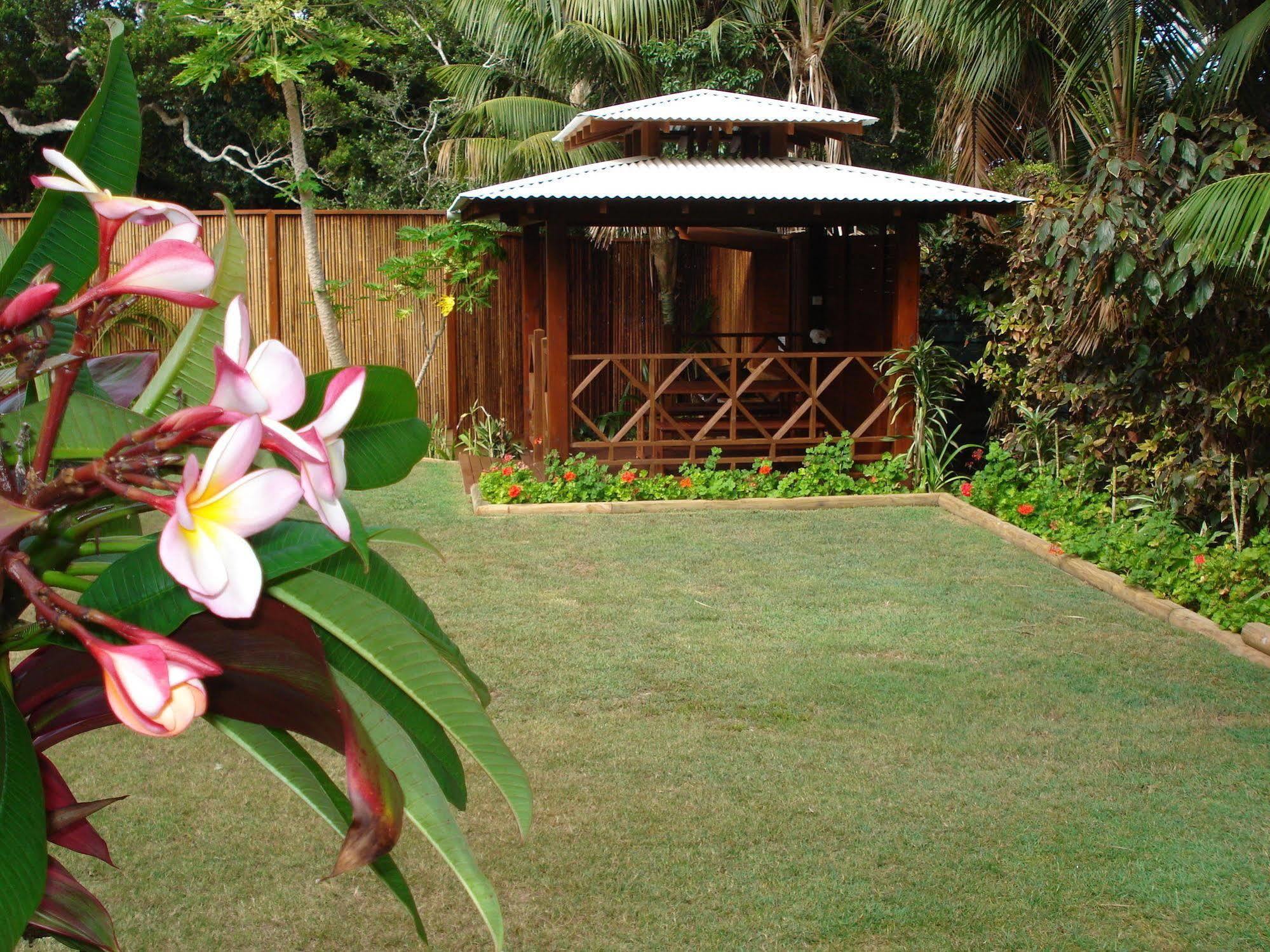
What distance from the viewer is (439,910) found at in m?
3.40

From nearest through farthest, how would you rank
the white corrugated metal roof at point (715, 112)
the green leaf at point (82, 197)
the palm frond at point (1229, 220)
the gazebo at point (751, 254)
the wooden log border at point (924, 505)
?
the green leaf at point (82, 197) → the palm frond at point (1229, 220) → the wooden log border at point (924, 505) → the gazebo at point (751, 254) → the white corrugated metal roof at point (715, 112)

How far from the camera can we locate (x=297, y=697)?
0.99 metres

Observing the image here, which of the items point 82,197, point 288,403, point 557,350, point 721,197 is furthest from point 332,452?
point 557,350

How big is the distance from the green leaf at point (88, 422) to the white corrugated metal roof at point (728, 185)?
8.71m

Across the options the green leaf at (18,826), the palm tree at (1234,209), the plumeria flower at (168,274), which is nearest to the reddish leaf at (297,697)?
the green leaf at (18,826)

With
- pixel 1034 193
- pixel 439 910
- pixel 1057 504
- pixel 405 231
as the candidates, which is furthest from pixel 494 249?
pixel 439 910

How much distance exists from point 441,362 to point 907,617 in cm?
796

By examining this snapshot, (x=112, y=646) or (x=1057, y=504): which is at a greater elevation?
(x=112, y=646)

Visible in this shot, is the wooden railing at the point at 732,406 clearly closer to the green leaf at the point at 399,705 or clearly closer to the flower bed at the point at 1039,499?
the flower bed at the point at 1039,499

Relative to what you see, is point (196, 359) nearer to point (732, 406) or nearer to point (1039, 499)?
point (1039, 499)

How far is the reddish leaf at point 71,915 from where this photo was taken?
1134mm

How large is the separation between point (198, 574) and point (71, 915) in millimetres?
572

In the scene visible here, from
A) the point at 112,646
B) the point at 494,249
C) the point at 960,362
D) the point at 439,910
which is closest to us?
the point at 112,646

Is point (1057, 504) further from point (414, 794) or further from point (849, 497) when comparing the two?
point (414, 794)
